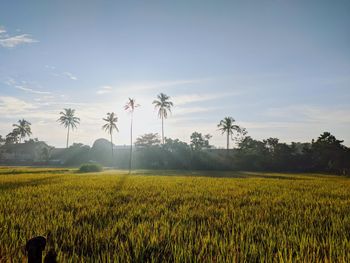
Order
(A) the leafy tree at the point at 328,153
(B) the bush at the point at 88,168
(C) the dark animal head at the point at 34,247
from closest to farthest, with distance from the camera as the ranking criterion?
(C) the dark animal head at the point at 34,247 → (B) the bush at the point at 88,168 → (A) the leafy tree at the point at 328,153

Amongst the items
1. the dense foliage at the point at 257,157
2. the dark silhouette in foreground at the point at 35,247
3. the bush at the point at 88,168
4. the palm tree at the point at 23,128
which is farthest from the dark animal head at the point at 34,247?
the palm tree at the point at 23,128

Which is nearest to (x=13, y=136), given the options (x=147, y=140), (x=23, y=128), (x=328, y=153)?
(x=23, y=128)

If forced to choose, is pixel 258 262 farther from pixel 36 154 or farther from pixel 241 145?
pixel 36 154

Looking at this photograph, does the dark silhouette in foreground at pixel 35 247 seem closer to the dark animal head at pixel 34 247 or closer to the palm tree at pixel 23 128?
the dark animal head at pixel 34 247

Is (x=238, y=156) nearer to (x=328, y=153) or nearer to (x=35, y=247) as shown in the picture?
(x=328, y=153)

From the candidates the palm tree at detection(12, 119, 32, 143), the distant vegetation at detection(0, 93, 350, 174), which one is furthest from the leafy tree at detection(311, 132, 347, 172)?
the palm tree at detection(12, 119, 32, 143)

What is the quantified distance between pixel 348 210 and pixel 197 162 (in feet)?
167

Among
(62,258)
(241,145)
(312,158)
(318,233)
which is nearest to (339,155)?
(312,158)

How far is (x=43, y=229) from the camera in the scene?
4562 mm

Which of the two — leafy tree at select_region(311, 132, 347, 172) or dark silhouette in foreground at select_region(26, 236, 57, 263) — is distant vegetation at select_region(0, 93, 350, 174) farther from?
dark silhouette in foreground at select_region(26, 236, 57, 263)

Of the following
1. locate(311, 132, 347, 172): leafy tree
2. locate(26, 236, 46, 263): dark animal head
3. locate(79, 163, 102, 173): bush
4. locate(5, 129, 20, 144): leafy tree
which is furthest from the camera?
locate(5, 129, 20, 144): leafy tree

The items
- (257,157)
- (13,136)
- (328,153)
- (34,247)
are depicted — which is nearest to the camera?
(34,247)

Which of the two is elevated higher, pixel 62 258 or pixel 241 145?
pixel 241 145

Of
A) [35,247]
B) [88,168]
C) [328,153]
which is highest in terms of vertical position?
[328,153]
